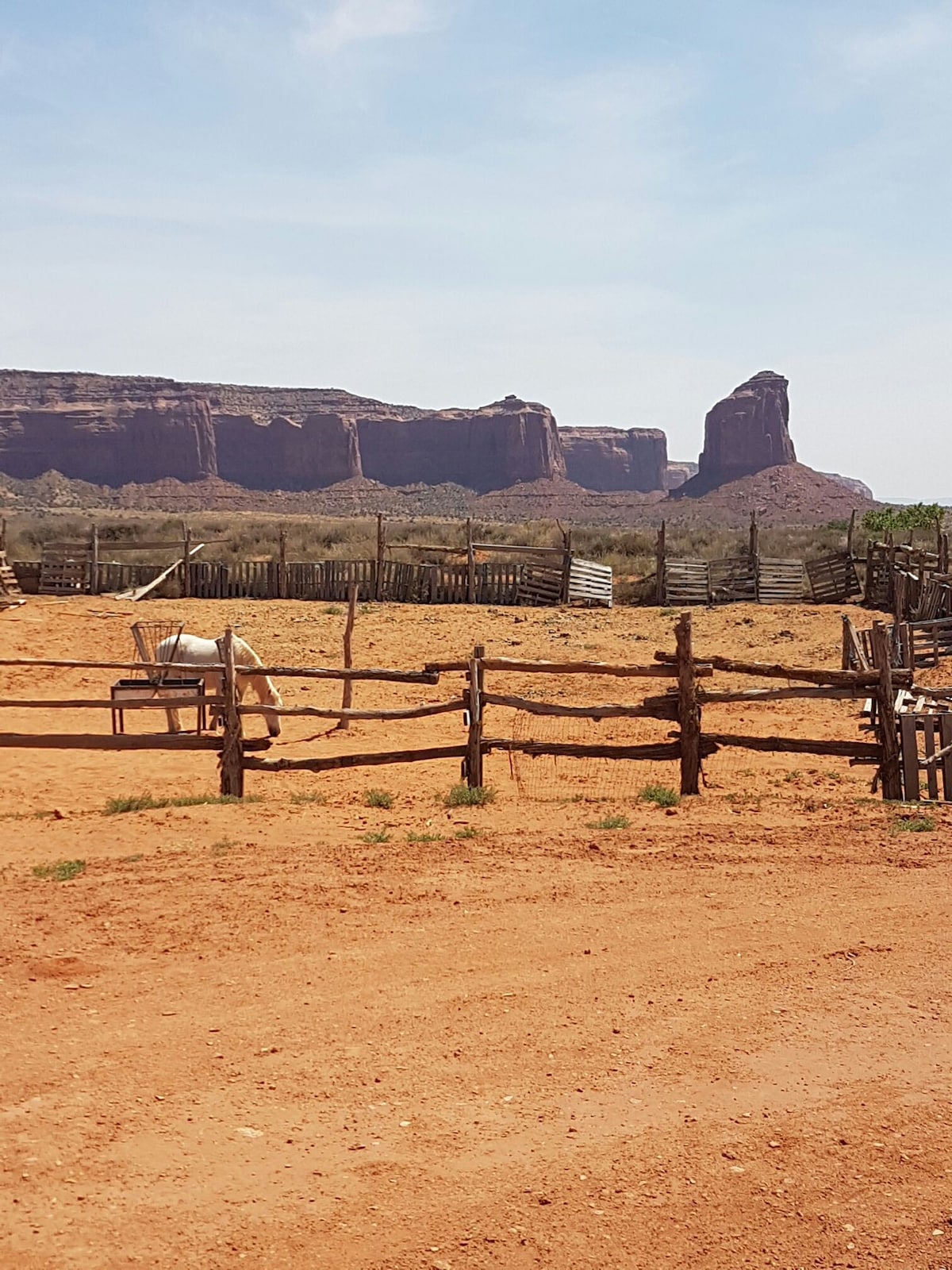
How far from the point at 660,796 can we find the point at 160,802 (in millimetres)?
3945

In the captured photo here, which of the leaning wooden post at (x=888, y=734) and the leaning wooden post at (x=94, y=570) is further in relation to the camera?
the leaning wooden post at (x=94, y=570)

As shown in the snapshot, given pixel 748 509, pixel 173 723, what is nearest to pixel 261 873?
pixel 173 723

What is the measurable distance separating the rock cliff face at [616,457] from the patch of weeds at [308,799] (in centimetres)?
14381

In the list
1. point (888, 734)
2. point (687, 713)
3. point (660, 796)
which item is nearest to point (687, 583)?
point (888, 734)

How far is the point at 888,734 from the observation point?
30.0 feet

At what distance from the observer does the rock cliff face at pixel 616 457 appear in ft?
505

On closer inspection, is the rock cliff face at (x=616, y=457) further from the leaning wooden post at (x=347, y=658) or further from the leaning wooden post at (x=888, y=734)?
the leaning wooden post at (x=888, y=734)

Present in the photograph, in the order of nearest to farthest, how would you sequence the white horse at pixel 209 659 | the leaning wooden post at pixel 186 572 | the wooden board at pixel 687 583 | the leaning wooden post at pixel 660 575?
the white horse at pixel 209 659, the leaning wooden post at pixel 186 572, the leaning wooden post at pixel 660 575, the wooden board at pixel 687 583

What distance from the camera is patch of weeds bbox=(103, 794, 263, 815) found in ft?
29.1

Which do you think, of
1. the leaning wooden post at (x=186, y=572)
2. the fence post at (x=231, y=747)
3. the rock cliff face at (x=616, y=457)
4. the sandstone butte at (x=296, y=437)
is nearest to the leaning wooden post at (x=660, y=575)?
the leaning wooden post at (x=186, y=572)

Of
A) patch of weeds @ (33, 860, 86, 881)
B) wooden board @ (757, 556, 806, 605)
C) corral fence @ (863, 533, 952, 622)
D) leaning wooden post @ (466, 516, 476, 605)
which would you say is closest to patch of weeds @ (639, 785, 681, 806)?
patch of weeds @ (33, 860, 86, 881)

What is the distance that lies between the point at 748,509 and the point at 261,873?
279 feet

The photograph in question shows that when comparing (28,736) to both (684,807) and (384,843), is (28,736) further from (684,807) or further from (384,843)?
(684,807)

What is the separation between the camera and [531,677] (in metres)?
16.8
